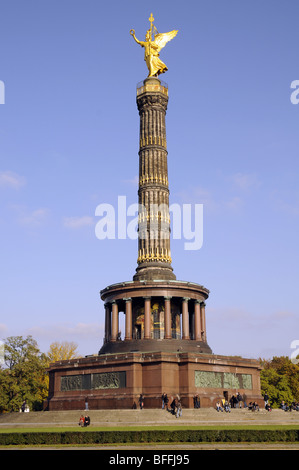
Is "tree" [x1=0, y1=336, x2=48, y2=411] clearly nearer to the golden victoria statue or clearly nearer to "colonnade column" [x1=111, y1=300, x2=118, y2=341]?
"colonnade column" [x1=111, y1=300, x2=118, y2=341]

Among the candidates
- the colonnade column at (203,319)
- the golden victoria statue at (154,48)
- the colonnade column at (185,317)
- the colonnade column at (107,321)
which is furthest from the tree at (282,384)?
the golden victoria statue at (154,48)

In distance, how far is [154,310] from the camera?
44469 mm

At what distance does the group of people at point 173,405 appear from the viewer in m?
32.6

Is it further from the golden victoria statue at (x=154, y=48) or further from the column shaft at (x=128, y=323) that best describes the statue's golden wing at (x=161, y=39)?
the column shaft at (x=128, y=323)

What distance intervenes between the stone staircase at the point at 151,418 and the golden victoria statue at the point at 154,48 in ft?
108

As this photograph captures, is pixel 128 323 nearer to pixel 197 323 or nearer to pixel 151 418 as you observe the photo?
pixel 197 323

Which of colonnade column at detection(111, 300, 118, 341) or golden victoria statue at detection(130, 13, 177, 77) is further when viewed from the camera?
golden victoria statue at detection(130, 13, 177, 77)

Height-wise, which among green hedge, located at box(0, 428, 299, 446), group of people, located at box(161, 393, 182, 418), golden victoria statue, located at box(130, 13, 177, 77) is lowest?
green hedge, located at box(0, 428, 299, 446)

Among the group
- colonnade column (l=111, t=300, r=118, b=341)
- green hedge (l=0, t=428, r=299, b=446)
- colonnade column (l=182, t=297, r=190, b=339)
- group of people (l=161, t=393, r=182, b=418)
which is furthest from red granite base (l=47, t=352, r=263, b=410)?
green hedge (l=0, t=428, r=299, b=446)

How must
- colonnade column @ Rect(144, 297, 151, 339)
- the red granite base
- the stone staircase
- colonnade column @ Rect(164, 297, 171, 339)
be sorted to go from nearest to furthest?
the stone staircase
the red granite base
colonnade column @ Rect(144, 297, 151, 339)
colonnade column @ Rect(164, 297, 171, 339)

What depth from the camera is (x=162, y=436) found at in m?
20.5

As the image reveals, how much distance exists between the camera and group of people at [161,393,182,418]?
1283 inches

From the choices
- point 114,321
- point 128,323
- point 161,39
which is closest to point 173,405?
point 128,323

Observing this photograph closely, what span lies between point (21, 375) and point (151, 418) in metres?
24.0
